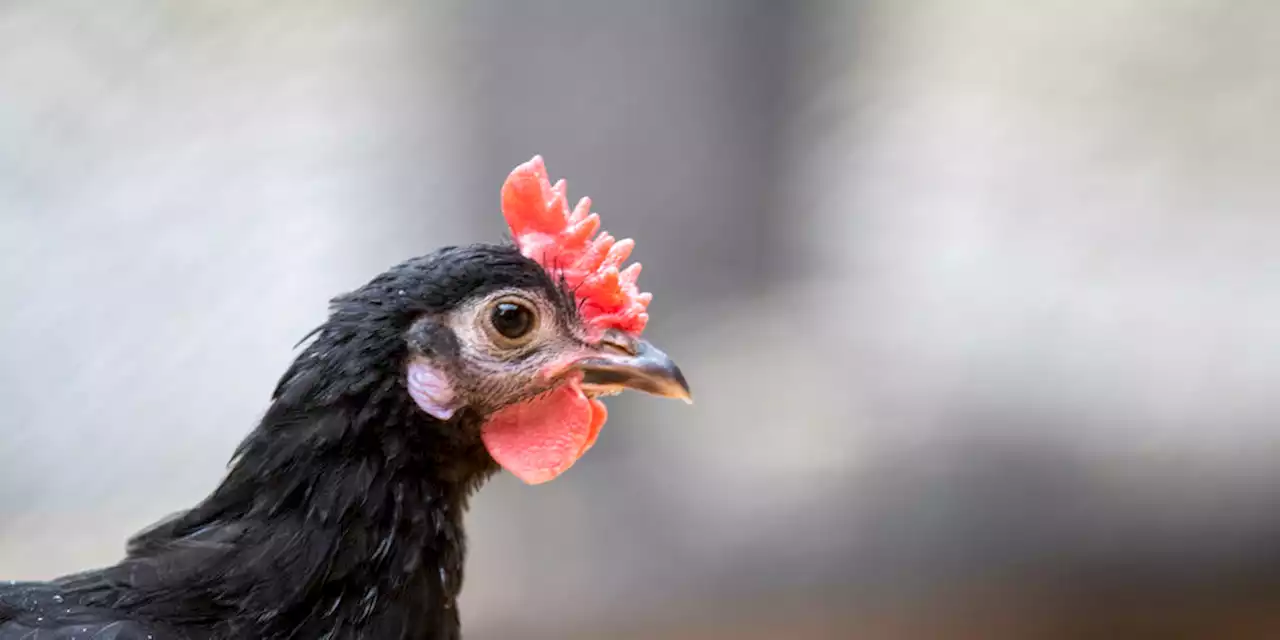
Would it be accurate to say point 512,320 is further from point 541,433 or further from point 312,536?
point 312,536

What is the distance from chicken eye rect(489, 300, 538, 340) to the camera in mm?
1125

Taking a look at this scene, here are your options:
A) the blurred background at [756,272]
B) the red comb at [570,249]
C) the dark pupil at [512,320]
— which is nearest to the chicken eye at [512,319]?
Result: the dark pupil at [512,320]

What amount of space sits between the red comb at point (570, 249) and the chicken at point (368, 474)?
0.20 ft

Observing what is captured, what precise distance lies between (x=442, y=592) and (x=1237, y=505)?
248 cm

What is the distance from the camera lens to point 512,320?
1.14 metres

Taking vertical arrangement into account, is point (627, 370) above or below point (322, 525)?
above

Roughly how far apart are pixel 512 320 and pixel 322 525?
1.18 ft

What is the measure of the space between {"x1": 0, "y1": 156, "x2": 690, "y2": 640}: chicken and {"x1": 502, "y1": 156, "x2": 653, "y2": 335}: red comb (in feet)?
0.20

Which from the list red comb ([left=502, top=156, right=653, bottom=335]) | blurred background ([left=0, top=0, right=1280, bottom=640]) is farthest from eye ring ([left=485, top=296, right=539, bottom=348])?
blurred background ([left=0, top=0, right=1280, bottom=640])

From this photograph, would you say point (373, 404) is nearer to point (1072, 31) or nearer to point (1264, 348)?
point (1072, 31)

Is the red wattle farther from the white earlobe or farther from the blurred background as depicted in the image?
the blurred background

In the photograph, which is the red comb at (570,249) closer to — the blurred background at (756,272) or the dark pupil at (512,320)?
the dark pupil at (512,320)

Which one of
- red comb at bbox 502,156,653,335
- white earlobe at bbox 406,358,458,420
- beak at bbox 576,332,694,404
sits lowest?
white earlobe at bbox 406,358,458,420

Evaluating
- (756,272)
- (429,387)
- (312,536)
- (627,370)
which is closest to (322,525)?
(312,536)
